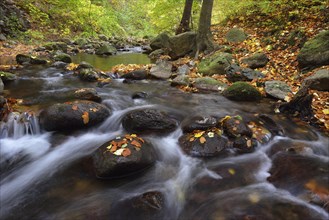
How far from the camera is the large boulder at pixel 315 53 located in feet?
22.2

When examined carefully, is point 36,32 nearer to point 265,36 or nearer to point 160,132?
point 265,36

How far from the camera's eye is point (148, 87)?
801 centimetres

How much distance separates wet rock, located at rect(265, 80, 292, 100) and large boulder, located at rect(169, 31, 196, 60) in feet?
17.4

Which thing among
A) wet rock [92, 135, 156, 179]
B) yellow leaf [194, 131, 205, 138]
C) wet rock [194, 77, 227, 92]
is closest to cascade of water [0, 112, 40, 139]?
wet rock [92, 135, 156, 179]

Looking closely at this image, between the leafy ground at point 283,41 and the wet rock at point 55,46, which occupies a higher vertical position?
the leafy ground at point 283,41

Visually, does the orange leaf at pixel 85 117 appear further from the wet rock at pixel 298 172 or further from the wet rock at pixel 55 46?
the wet rock at pixel 55 46

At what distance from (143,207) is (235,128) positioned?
7.05 ft

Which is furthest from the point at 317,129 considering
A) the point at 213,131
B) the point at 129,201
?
the point at 129,201

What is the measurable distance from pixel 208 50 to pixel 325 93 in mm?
5280

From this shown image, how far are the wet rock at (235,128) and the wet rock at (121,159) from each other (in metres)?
1.52

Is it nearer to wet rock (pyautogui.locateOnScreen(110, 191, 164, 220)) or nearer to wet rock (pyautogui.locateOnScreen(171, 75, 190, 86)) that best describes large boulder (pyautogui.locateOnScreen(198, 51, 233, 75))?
wet rock (pyautogui.locateOnScreen(171, 75, 190, 86))

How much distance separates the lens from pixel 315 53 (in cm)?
693

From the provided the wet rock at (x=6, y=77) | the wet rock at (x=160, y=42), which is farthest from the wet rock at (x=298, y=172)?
the wet rock at (x=160, y=42)

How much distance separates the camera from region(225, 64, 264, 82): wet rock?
7602 mm
